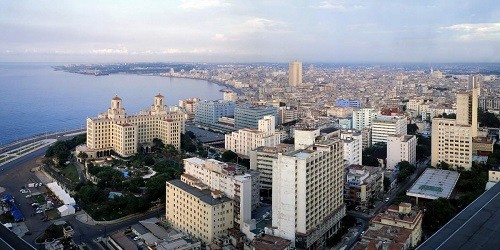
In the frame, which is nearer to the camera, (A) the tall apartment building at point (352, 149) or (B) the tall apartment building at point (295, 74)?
(A) the tall apartment building at point (352, 149)

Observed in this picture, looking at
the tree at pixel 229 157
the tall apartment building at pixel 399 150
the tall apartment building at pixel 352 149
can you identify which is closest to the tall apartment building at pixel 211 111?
the tree at pixel 229 157

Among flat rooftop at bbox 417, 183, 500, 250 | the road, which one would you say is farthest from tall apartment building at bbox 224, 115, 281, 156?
flat rooftop at bbox 417, 183, 500, 250

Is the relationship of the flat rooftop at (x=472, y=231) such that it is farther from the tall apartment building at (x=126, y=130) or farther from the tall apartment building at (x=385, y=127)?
the tall apartment building at (x=126, y=130)

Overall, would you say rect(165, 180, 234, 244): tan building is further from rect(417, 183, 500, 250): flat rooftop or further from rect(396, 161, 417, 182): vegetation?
rect(396, 161, 417, 182): vegetation

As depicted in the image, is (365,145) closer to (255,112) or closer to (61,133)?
(255,112)

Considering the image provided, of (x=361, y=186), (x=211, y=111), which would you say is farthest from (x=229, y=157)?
(x=211, y=111)
